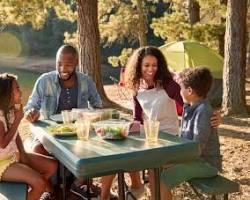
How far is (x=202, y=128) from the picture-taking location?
2928 mm

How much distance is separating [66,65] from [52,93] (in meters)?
0.29

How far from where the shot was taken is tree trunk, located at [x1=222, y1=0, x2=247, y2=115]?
773cm

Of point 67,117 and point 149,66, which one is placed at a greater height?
point 149,66

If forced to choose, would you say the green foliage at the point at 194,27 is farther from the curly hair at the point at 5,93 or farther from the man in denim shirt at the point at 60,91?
the curly hair at the point at 5,93

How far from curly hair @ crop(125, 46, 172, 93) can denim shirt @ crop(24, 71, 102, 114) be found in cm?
62

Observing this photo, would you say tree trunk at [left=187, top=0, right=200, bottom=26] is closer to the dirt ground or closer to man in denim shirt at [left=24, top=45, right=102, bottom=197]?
the dirt ground

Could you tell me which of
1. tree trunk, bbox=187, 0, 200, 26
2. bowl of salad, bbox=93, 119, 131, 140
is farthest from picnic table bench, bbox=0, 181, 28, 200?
tree trunk, bbox=187, 0, 200, 26

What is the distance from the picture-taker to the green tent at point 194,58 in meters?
10.3

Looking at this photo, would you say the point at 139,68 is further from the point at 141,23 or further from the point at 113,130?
the point at 141,23

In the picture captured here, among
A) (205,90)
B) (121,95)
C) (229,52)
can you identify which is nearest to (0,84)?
(205,90)

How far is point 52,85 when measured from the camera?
4.00 meters

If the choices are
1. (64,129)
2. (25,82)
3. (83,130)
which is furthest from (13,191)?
(25,82)

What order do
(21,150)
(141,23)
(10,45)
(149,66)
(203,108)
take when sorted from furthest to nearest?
(10,45), (141,23), (149,66), (21,150), (203,108)

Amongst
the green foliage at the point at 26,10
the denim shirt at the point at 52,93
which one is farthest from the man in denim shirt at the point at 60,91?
the green foliage at the point at 26,10
